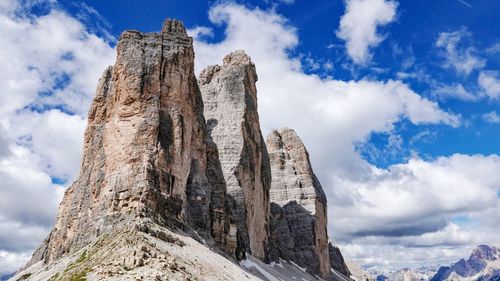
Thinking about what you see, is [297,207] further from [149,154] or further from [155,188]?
[155,188]

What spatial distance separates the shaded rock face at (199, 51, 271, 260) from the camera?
317 feet

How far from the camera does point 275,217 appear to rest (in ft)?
454

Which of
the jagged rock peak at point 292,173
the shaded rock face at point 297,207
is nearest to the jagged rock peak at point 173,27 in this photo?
the shaded rock face at point 297,207

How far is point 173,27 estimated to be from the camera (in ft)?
233

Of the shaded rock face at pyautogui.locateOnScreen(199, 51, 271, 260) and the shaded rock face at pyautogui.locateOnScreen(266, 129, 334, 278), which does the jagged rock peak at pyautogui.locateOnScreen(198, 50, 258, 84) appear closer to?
the shaded rock face at pyautogui.locateOnScreen(199, 51, 271, 260)

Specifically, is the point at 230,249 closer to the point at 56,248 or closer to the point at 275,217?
the point at 56,248

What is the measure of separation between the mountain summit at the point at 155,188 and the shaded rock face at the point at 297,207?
32310 millimetres

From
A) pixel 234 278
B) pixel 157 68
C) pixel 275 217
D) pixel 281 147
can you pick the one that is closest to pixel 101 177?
pixel 157 68

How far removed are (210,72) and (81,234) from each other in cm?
6694

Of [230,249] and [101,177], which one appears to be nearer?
[101,177]

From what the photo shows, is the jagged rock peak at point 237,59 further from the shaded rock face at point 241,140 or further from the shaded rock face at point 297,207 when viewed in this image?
the shaded rock face at point 297,207

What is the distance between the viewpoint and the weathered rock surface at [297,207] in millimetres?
134125

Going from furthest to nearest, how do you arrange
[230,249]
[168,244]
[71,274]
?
[230,249] < [168,244] < [71,274]

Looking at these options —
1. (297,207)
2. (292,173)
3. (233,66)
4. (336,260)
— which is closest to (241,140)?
(233,66)
